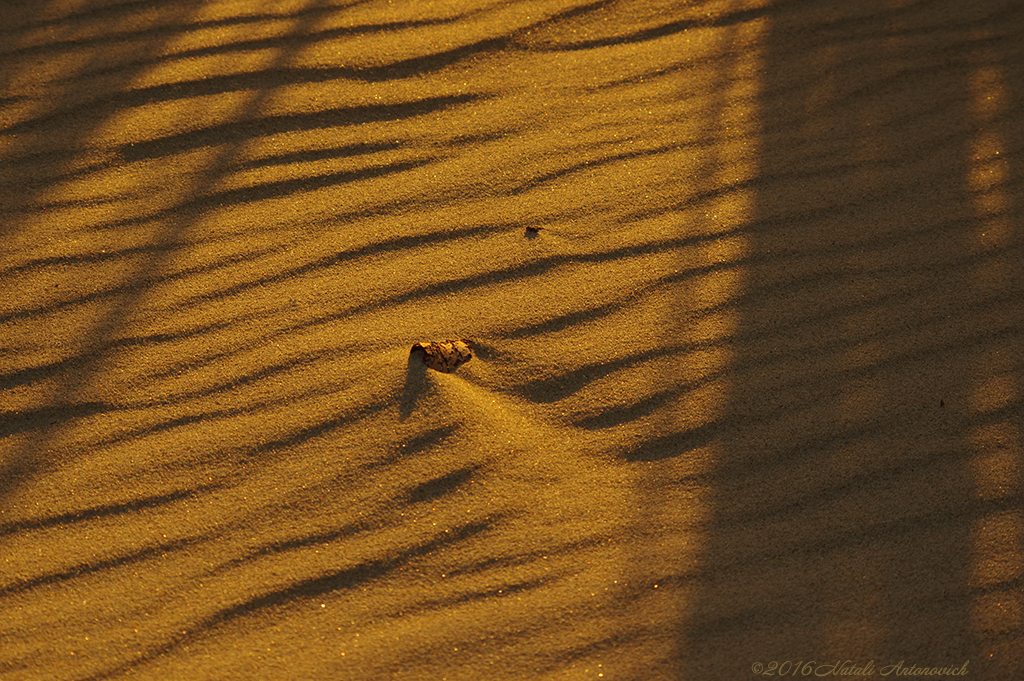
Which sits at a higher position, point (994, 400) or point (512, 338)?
point (512, 338)

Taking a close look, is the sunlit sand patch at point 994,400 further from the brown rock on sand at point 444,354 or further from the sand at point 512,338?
the brown rock on sand at point 444,354

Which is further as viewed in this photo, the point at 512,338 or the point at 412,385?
the point at 512,338

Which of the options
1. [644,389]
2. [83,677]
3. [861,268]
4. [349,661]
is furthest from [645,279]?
[83,677]

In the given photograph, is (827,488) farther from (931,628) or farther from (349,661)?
(349,661)

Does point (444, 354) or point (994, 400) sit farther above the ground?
point (444, 354)

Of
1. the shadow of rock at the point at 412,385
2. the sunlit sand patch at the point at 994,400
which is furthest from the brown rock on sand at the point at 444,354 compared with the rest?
the sunlit sand patch at the point at 994,400

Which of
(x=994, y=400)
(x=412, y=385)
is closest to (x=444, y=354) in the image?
(x=412, y=385)

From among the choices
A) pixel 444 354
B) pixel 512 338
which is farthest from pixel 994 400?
pixel 444 354

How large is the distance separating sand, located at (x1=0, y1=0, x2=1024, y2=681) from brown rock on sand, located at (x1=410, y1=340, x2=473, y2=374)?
0.08 feet

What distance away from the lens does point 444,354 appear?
240 centimetres

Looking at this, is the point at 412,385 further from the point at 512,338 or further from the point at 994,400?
the point at 994,400

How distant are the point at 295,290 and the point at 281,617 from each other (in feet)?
3.02

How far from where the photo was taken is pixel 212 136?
2863 mm

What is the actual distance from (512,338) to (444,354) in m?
0.19
